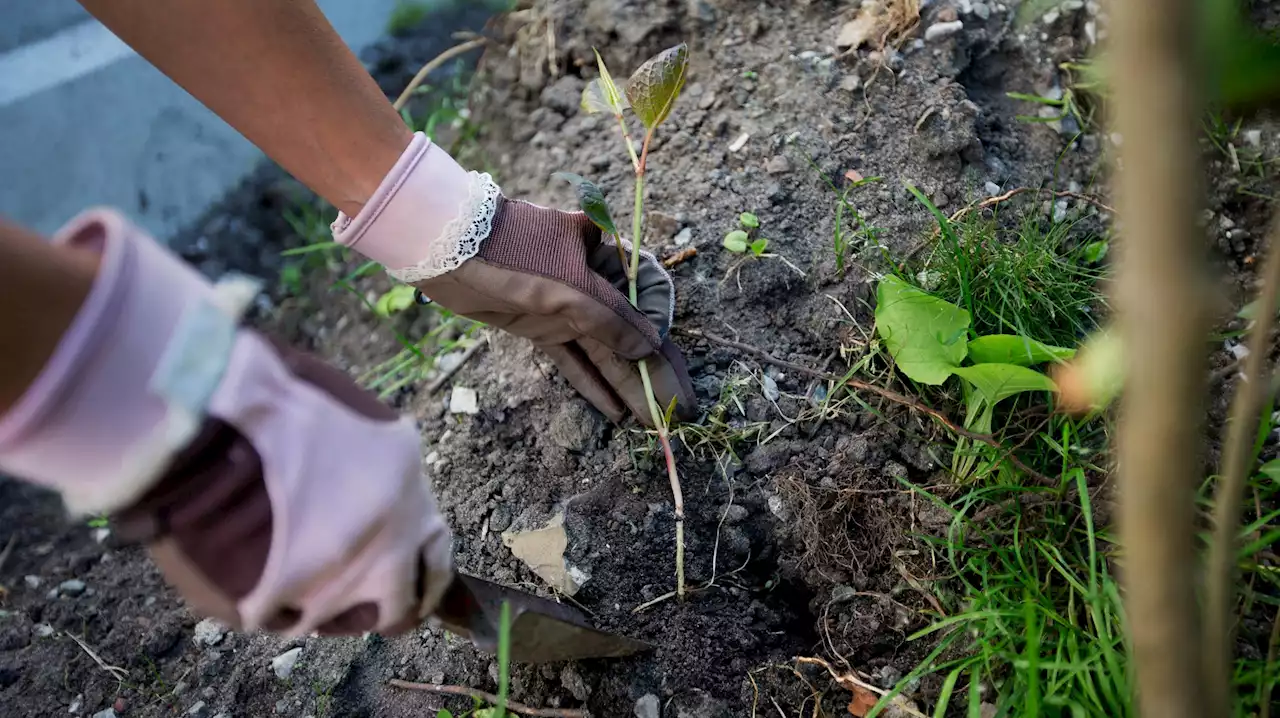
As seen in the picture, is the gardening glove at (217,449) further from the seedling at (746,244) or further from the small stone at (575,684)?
the seedling at (746,244)

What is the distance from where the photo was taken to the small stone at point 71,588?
1501mm

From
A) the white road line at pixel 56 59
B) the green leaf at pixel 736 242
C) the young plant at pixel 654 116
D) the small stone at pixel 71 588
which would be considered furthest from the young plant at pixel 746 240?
the white road line at pixel 56 59

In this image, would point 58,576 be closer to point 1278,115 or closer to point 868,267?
point 868,267

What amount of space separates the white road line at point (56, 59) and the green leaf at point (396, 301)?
113cm

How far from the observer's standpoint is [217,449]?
647mm

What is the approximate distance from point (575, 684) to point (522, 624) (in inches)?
9.2

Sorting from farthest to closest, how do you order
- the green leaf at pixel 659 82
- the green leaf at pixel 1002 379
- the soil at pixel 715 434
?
1. the green leaf at pixel 659 82
2. the soil at pixel 715 434
3. the green leaf at pixel 1002 379

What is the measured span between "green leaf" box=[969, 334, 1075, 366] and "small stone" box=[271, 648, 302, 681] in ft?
3.55

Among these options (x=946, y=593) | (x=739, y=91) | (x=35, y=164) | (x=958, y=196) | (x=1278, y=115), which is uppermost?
(x=35, y=164)

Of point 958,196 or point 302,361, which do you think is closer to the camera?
point 302,361

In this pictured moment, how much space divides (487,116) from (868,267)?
1.14m

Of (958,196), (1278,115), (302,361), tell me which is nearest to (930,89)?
(958,196)

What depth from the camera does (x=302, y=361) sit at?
28.3 inches

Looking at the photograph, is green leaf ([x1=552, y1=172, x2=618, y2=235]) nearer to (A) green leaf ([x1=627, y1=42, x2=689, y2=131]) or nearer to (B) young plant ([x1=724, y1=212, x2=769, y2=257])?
(A) green leaf ([x1=627, y1=42, x2=689, y2=131])
